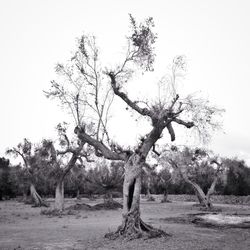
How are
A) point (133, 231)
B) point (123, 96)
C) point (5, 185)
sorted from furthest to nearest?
point (5, 185)
point (123, 96)
point (133, 231)

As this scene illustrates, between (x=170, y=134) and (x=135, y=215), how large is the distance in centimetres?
503

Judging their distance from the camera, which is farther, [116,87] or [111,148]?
[111,148]

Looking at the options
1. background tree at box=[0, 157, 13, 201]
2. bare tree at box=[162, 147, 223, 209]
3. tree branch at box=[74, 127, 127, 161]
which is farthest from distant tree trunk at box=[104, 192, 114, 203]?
background tree at box=[0, 157, 13, 201]

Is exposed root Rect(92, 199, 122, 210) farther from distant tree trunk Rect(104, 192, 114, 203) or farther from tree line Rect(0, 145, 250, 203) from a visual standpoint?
tree line Rect(0, 145, 250, 203)

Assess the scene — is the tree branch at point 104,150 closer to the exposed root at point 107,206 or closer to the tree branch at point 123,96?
the tree branch at point 123,96

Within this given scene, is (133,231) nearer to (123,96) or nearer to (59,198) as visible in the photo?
(123,96)

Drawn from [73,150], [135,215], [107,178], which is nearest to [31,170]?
[107,178]

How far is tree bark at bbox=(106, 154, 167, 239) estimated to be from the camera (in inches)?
611

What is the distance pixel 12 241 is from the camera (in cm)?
1577

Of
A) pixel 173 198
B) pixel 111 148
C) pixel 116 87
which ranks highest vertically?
pixel 116 87

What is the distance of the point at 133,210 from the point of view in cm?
1596

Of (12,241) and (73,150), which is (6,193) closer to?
(73,150)

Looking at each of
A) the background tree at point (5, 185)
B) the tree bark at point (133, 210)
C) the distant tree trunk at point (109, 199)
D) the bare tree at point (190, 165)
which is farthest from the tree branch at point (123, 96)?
the background tree at point (5, 185)

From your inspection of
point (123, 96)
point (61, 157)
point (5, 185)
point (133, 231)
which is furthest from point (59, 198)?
point (5, 185)
